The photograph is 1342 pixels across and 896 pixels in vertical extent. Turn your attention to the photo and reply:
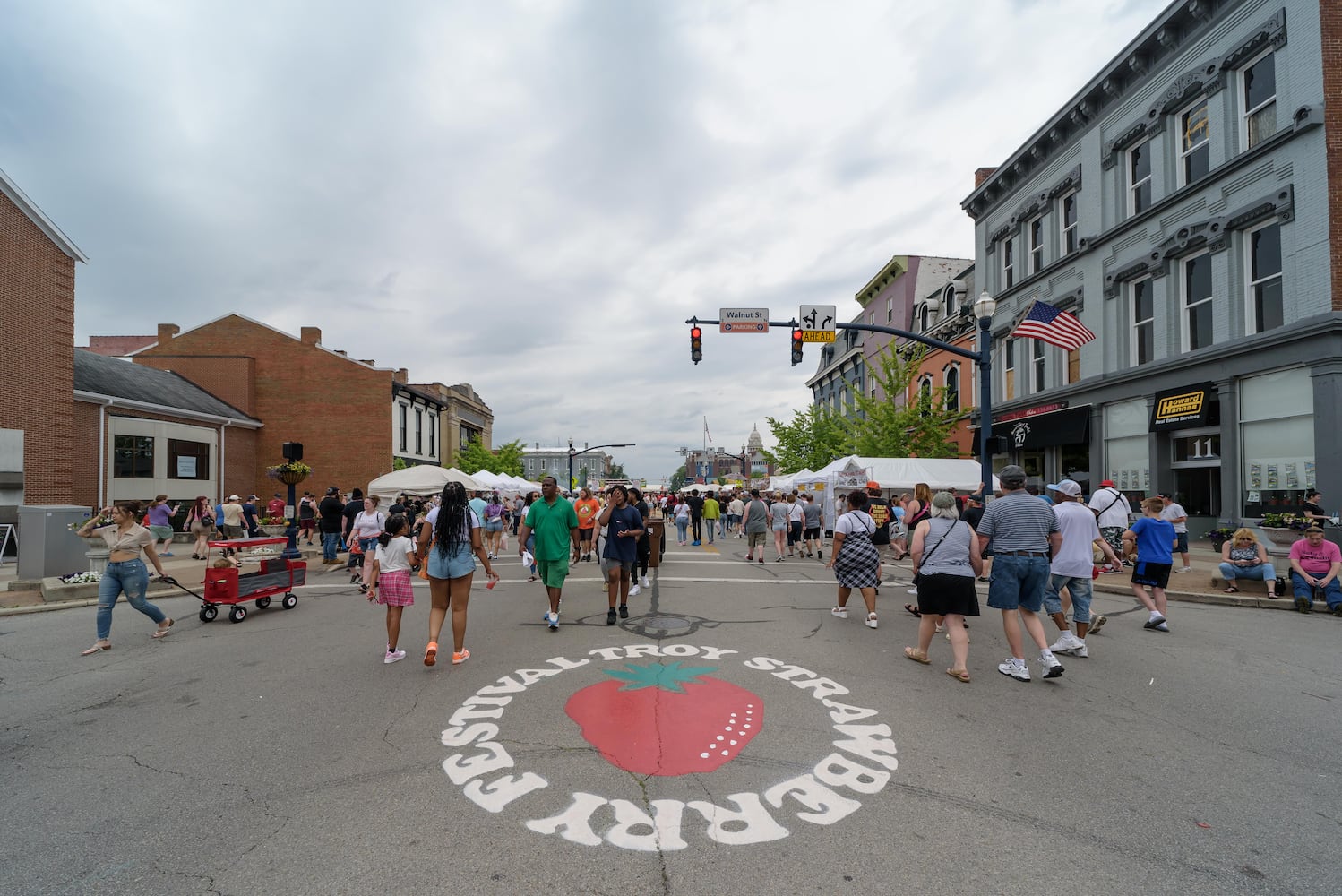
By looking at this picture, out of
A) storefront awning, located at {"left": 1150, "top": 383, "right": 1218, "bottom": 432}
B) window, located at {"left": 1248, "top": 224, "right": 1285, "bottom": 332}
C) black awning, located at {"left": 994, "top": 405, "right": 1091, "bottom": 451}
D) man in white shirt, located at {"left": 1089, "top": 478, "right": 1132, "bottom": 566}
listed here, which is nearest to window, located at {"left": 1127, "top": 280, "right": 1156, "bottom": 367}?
storefront awning, located at {"left": 1150, "top": 383, "right": 1218, "bottom": 432}

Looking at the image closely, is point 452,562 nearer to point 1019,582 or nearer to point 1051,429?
point 1019,582

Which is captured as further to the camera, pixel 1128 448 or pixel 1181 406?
pixel 1128 448

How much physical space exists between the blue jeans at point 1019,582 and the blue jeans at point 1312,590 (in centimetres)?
606

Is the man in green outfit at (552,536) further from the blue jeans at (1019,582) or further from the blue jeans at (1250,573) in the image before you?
the blue jeans at (1250,573)

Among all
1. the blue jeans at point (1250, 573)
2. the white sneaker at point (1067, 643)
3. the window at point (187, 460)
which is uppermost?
the window at point (187, 460)

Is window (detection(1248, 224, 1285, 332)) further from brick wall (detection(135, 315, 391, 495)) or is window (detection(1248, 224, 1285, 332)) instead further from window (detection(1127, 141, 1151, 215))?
brick wall (detection(135, 315, 391, 495))

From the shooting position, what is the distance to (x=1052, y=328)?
15680mm

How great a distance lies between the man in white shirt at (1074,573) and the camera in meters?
6.57

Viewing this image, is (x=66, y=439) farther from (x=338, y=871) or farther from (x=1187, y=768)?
(x=1187, y=768)

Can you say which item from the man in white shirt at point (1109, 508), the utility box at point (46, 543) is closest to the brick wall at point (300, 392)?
the utility box at point (46, 543)

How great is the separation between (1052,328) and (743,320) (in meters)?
7.36

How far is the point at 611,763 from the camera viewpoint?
12.8ft

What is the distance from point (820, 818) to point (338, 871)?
2.22 m

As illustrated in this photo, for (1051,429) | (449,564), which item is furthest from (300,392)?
(1051,429)
